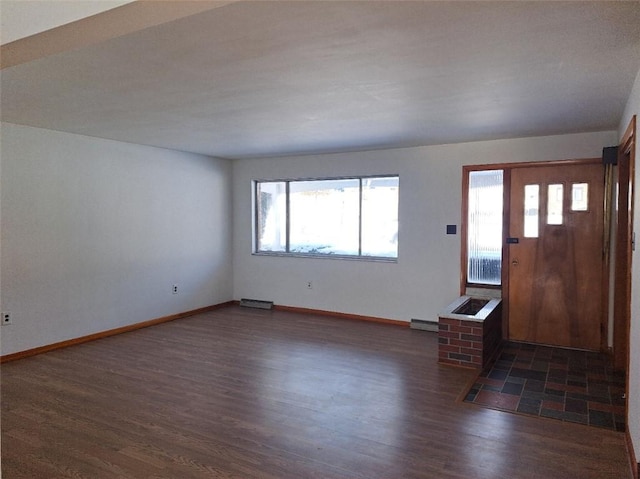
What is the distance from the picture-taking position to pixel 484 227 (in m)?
5.38

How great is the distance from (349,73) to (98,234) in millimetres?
3811

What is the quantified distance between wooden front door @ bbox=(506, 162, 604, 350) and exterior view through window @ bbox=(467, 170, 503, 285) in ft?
0.49

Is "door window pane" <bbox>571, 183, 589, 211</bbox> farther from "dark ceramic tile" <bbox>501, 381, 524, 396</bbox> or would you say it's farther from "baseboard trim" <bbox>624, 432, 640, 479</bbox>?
"baseboard trim" <bbox>624, 432, 640, 479</bbox>

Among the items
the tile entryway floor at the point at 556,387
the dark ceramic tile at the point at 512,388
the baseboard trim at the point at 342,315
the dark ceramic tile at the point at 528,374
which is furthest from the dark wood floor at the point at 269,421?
the baseboard trim at the point at 342,315

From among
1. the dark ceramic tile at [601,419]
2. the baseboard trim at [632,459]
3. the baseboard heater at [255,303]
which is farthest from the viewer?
the baseboard heater at [255,303]

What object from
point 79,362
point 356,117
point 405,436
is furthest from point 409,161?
point 79,362

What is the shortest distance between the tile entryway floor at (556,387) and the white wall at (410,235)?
53.1 inches

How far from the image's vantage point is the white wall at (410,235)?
5164 millimetres

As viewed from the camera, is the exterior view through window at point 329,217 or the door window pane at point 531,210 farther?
the exterior view through window at point 329,217

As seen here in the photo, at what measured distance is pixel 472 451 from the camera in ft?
8.80

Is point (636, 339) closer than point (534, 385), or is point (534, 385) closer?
point (636, 339)

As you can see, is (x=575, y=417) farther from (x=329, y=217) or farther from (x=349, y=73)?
(x=329, y=217)

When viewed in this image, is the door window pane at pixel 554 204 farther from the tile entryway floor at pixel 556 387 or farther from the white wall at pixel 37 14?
the white wall at pixel 37 14

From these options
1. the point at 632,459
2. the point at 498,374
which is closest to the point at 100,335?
the point at 498,374
